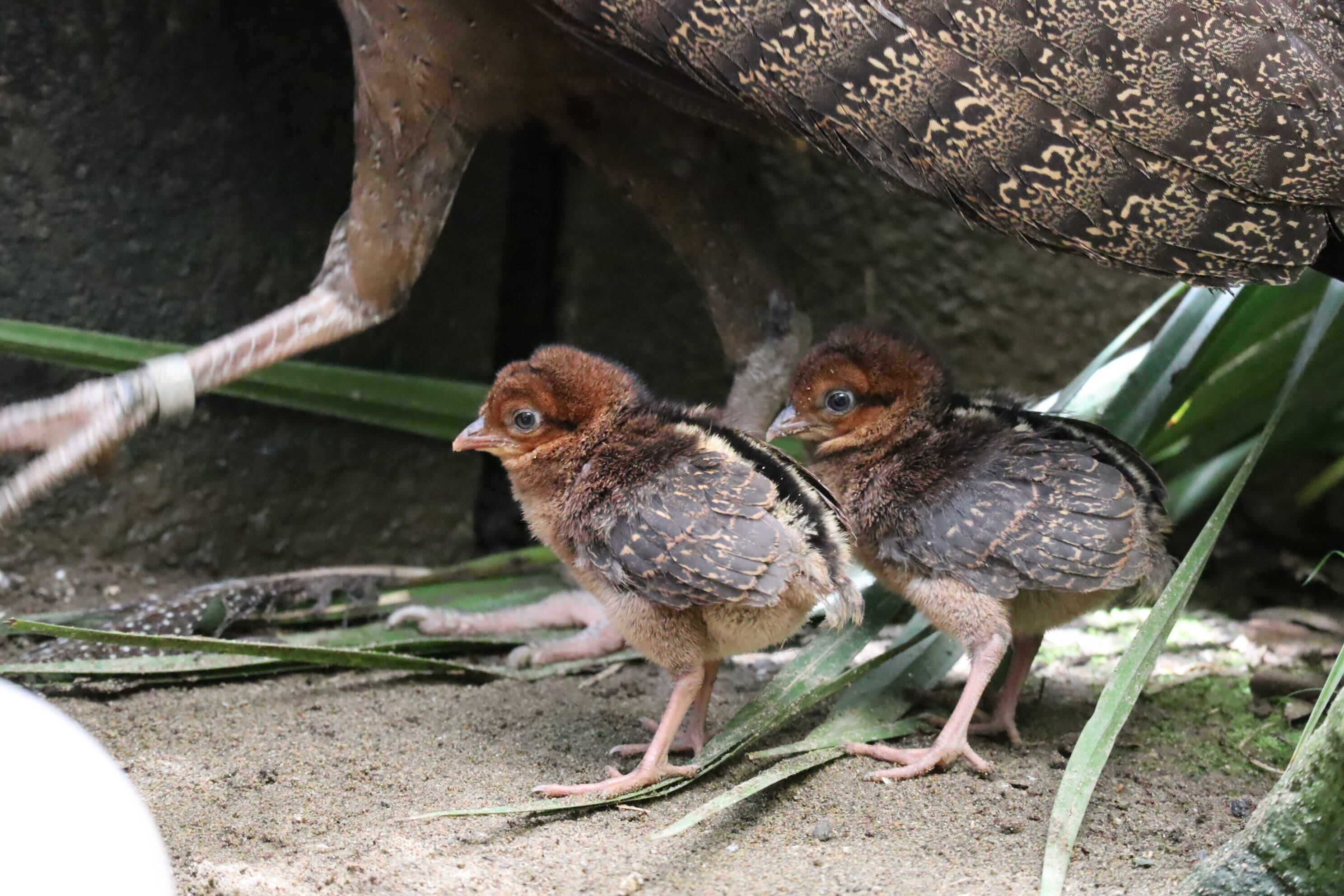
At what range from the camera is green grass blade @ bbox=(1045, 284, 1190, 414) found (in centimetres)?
272

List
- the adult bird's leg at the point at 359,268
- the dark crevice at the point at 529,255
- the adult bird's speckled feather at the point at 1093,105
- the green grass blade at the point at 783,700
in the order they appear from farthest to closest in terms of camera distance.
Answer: the dark crevice at the point at 529,255 → the adult bird's leg at the point at 359,268 → the adult bird's speckled feather at the point at 1093,105 → the green grass blade at the point at 783,700

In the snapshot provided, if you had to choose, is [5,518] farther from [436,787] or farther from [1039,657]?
[1039,657]

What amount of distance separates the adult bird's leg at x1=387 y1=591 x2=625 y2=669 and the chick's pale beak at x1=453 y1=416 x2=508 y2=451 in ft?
2.24

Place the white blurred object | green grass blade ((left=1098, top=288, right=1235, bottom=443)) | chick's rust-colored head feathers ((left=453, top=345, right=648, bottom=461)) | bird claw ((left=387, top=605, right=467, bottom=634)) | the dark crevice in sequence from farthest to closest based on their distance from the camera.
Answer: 1. the dark crevice
2. bird claw ((left=387, top=605, right=467, bottom=634))
3. green grass blade ((left=1098, top=288, right=1235, bottom=443))
4. chick's rust-colored head feathers ((left=453, top=345, right=648, bottom=461))
5. the white blurred object

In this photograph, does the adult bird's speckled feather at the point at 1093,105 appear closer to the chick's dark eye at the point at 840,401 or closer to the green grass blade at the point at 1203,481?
the chick's dark eye at the point at 840,401

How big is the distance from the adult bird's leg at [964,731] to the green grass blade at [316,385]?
1628 millimetres

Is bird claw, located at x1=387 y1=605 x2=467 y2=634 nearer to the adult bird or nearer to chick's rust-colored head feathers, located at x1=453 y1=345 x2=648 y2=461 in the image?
chick's rust-colored head feathers, located at x1=453 y1=345 x2=648 y2=461

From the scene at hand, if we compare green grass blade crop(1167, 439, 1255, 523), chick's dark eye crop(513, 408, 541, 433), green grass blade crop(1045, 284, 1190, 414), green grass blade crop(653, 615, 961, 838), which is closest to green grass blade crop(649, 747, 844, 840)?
green grass blade crop(653, 615, 961, 838)

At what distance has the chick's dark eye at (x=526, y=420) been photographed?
215cm

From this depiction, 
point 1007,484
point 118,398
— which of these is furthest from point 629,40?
point 118,398

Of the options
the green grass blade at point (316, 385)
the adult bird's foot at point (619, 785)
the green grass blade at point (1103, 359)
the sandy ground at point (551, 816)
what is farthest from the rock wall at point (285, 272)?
the adult bird's foot at point (619, 785)

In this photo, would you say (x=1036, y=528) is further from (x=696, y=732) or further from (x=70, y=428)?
(x=70, y=428)

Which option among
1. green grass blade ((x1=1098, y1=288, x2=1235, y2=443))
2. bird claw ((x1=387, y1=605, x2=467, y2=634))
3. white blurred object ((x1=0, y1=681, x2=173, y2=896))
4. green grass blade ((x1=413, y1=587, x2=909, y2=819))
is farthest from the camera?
bird claw ((x1=387, y1=605, x2=467, y2=634))

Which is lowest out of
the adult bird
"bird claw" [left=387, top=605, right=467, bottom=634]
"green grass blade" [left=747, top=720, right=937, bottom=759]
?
"bird claw" [left=387, top=605, right=467, bottom=634]
